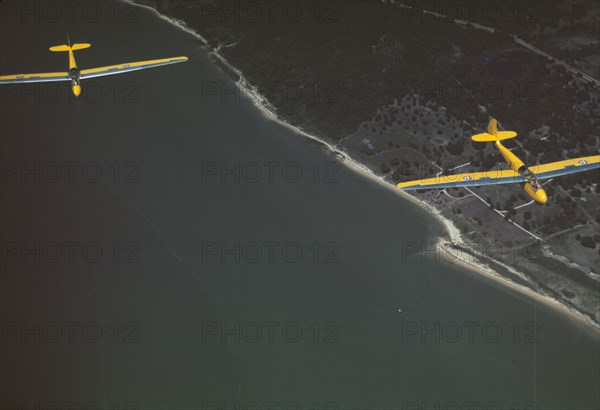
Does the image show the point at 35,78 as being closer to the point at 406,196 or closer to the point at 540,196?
the point at 406,196

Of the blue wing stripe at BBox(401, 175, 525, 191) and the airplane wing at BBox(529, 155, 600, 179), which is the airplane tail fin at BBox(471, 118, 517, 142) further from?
the blue wing stripe at BBox(401, 175, 525, 191)

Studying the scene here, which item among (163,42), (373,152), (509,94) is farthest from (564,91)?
(163,42)

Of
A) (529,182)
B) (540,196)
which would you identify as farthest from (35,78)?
(540,196)

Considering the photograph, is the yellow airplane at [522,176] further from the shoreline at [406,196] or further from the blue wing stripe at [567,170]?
the shoreline at [406,196]

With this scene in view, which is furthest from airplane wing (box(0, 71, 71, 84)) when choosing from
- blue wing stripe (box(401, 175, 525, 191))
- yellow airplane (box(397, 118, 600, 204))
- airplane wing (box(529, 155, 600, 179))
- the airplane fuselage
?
airplane wing (box(529, 155, 600, 179))

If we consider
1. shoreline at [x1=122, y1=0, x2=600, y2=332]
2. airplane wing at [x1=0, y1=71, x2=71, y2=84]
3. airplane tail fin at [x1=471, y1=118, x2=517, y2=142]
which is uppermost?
airplane wing at [x1=0, y1=71, x2=71, y2=84]

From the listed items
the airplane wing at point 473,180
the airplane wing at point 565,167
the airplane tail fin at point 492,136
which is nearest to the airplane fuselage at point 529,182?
the airplane wing at point 473,180

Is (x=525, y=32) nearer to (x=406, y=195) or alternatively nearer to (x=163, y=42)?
(x=406, y=195)
